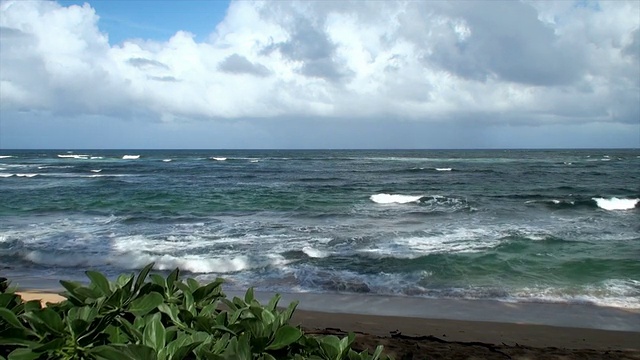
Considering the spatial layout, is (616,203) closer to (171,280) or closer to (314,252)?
(314,252)

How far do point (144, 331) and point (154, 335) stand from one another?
0.12 ft

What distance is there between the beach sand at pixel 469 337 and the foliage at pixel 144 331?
310 centimetres

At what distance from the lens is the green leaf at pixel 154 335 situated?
1246 mm

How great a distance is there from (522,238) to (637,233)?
3.85 meters

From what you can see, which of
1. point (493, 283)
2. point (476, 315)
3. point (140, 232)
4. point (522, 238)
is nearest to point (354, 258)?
point (493, 283)

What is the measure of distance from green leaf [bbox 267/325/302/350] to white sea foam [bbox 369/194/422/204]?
19.6 meters

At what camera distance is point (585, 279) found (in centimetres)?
838

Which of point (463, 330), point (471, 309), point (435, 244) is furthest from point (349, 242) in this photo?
point (463, 330)

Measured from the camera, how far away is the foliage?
1.22 m

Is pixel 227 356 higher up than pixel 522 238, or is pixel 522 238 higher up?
pixel 227 356

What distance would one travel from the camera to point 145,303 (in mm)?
1480

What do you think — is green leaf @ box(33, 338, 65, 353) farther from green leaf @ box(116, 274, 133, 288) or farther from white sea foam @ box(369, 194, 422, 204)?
white sea foam @ box(369, 194, 422, 204)

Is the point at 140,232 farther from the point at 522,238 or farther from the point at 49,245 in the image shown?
the point at 522,238

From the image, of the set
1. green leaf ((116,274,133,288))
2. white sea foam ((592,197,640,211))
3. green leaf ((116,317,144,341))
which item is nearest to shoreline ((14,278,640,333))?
green leaf ((116,274,133,288))
